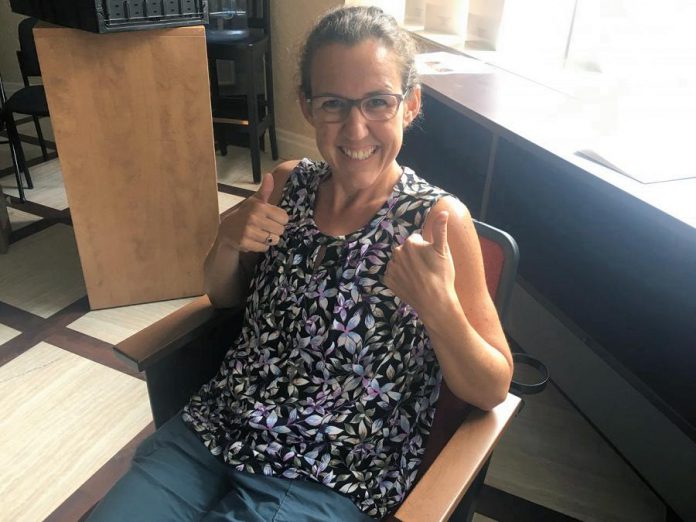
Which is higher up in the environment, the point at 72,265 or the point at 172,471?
the point at 172,471

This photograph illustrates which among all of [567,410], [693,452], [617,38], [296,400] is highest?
[617,38]

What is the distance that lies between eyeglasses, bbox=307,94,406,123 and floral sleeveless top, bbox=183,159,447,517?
0.46ft

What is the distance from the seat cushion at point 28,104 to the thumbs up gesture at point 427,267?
8.77 feet

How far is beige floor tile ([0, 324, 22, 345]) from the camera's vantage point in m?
2.17

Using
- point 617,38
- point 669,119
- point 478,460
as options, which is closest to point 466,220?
point 478,460

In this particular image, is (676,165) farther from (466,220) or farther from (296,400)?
A: (296,400)

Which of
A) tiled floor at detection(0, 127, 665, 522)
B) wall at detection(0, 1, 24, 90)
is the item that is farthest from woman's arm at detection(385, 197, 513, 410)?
wall at detection(0, 1, 24, 90)

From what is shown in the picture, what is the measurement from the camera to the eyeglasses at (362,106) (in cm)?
99

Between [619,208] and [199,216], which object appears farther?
[199,216]

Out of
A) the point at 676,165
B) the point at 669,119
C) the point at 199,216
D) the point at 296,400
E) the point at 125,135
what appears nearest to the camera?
the point at 296,400

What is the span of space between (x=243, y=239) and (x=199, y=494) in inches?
18.3

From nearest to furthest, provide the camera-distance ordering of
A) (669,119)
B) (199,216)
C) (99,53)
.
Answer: (669,119) < (99,53) < (199,216)

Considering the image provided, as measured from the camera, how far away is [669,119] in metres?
1.69

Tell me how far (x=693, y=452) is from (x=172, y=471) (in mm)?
1299
